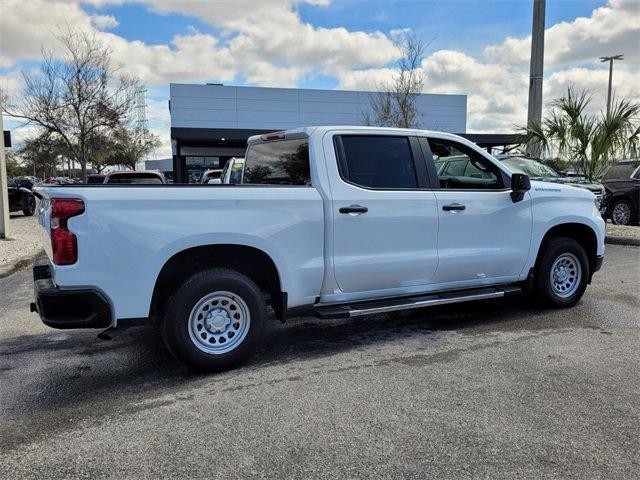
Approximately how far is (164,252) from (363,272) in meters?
1.74

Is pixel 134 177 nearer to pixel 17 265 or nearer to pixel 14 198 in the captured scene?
pixel 17 265

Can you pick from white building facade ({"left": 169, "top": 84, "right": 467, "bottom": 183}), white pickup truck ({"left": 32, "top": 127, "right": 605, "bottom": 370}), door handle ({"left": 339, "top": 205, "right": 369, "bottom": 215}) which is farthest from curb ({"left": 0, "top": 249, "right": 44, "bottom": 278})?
white building facade ({"left": 169, "top": 84, "right": 467, "bottom": 183})

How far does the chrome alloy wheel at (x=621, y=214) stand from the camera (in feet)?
47.6

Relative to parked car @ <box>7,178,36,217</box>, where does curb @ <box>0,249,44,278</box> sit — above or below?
below

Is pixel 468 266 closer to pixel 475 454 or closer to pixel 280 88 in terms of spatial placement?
pixel 475 454

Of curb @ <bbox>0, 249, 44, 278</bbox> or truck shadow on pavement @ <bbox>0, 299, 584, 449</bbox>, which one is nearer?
truck shadow on pavement @ <bbox>0, 299, 584, 449</bbox>

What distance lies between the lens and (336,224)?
466 cm

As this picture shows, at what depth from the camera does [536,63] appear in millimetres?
15172

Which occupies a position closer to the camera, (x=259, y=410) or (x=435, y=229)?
(x=259, y=410)

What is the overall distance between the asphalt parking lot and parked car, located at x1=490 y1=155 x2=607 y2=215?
711 centimetres

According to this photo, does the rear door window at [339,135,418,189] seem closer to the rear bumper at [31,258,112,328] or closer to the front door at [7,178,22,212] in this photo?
the rear bumper at [31,258,112,328]

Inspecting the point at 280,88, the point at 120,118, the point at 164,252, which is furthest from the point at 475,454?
the point at 280,88

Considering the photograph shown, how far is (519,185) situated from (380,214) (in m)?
1.66

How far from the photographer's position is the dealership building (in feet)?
118
